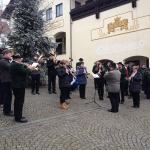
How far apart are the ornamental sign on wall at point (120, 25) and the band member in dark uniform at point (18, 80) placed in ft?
43.5

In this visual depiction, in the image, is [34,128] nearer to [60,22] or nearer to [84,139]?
[84,139]

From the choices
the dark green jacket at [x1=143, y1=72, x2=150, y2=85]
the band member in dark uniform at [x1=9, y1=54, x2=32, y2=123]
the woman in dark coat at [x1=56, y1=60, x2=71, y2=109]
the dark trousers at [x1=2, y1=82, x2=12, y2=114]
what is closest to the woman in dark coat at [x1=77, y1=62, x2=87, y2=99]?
the woman in dark coat at [x1=56, y1=60, x2=71, y2=109]

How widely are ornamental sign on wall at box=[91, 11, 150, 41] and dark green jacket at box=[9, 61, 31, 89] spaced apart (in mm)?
13276

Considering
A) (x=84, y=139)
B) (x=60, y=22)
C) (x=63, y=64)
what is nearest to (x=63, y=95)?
(x=63, y=64)

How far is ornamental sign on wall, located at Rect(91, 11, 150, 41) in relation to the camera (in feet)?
52.0

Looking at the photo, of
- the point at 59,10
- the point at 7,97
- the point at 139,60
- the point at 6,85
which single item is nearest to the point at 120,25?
the point at 139,60

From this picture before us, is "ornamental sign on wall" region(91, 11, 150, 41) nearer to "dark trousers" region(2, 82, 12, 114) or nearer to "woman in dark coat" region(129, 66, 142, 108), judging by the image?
"woman in dark coat" region(129, 66, 142, 108)

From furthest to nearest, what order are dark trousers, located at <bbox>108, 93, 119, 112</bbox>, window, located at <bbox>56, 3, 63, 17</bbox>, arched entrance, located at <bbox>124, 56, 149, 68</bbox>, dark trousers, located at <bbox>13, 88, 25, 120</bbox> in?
Answer: window, located at <bbox>56, 3, 63, 17</bbox> → arched entrance, located at <bbox>124, 56, 149, 68</bbox> → dark trousers, located at <bbox>108, 93, 119, 112</bbox> → dark trousers, located at <bbox>13, 88, 25, 120</bbox>

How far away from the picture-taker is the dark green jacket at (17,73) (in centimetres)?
507

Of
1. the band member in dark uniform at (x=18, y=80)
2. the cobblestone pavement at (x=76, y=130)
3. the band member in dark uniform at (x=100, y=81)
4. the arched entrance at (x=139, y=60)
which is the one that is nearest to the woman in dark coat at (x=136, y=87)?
the cobblestone pavement at (x=76, y=130)

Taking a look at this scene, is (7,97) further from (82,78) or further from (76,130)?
(82,78)

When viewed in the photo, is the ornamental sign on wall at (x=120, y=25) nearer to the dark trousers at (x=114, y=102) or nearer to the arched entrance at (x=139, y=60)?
the arched entrance at (x=139, y=60)

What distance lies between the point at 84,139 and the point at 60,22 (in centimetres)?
2010

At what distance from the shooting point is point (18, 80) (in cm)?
517
